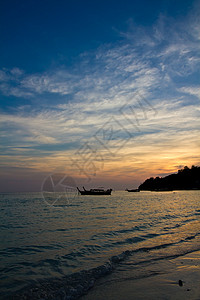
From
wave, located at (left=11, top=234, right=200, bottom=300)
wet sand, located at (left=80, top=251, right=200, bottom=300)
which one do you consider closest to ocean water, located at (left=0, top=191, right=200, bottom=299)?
wave, located at (left=11, top=234, right=200, bottom=300)

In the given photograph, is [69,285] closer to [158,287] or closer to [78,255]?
[158,287]

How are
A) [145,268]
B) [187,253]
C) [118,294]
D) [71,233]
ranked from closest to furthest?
[118,294]
[145,268]
[187,253]
[71,233]

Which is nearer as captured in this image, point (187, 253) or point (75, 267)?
point (75, 267)

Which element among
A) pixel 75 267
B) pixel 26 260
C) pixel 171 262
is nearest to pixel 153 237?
pixel 171 262

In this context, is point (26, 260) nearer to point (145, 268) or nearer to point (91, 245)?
point (91, 245)

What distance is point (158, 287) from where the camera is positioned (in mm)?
6996

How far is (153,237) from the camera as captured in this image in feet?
50.2

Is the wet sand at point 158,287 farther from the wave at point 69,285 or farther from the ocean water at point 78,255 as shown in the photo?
the ocean water at point 78,255

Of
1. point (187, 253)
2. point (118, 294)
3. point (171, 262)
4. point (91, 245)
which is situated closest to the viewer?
point (118, 294)

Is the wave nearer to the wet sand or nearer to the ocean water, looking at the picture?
the ocean water

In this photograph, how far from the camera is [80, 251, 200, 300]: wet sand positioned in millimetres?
6332

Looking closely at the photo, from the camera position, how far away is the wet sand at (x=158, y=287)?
6332 mm

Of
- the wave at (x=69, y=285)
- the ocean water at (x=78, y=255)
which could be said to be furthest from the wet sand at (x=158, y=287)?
the ocean water at (x=78, y=255)

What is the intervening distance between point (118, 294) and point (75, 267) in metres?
3.33
